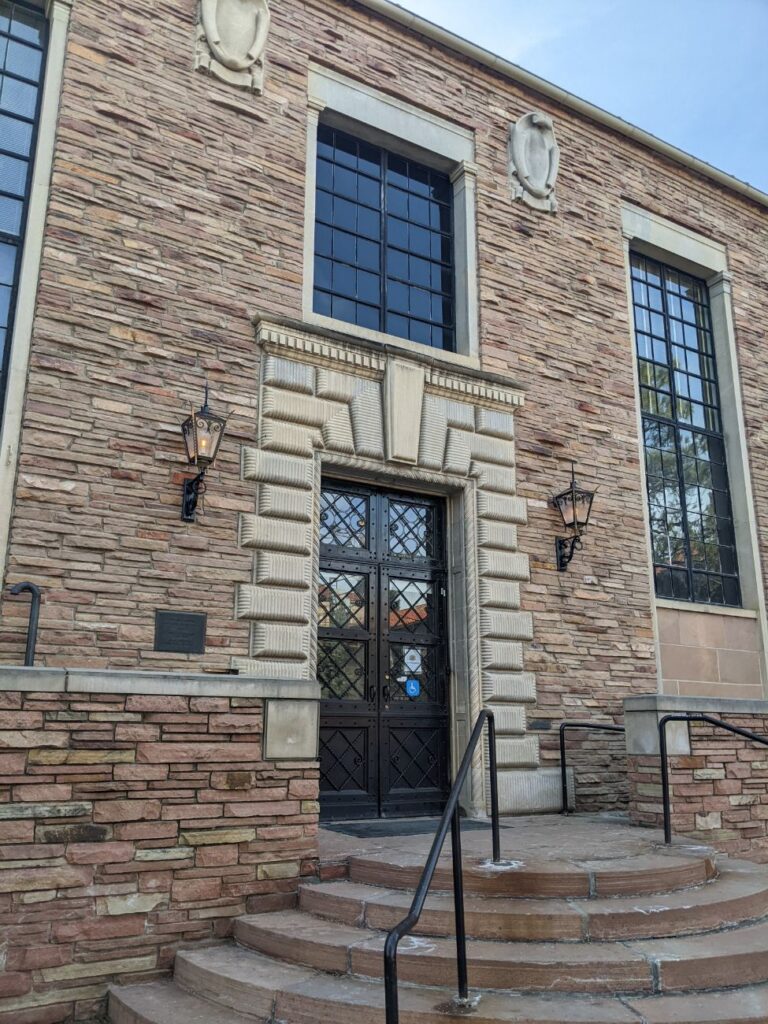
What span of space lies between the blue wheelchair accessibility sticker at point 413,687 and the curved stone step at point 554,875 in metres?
2.64

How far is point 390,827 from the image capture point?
7.17m

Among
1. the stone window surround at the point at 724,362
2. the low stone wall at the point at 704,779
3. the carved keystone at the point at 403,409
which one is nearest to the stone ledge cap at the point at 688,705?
the low stone wall at the point at 704,779

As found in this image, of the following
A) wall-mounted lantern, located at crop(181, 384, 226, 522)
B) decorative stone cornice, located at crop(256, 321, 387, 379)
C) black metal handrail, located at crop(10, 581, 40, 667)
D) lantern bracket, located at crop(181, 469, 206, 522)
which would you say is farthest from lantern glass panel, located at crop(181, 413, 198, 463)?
black metal handrail, located at crop(10, 581, 40, 667)

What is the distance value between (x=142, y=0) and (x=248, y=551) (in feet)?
17.3

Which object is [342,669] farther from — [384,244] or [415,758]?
[384,244]

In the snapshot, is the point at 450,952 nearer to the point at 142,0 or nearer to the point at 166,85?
the point at 166,85

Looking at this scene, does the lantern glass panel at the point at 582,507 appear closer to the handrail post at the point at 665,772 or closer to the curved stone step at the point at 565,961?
the handrail post at the point at 665,772

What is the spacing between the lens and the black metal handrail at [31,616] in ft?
19.9

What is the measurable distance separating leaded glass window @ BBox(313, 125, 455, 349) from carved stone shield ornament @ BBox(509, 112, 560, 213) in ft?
2.88

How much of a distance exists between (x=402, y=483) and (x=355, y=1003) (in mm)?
5163

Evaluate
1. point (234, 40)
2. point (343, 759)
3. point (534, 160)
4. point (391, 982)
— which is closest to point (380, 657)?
point (343, 759)

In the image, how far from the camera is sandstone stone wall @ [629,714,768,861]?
7.00m

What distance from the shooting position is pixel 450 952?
4.37 metres

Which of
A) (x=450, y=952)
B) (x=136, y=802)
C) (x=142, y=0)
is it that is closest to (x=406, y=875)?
(x=450, y=952)
